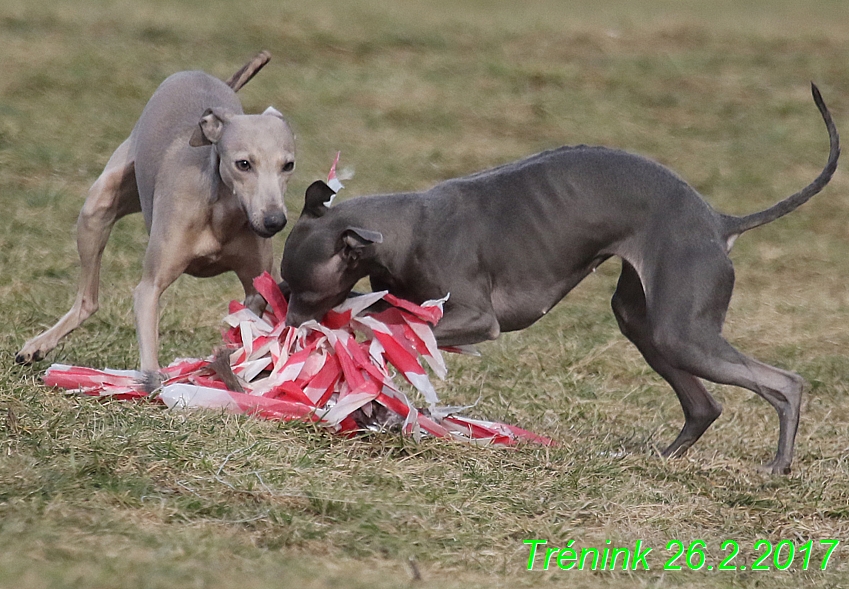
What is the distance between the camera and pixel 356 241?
4707mm

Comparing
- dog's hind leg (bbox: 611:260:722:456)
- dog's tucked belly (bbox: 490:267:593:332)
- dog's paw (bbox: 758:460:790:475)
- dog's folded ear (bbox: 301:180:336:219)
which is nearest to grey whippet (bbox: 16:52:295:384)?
dog's folded ear (bbox: 301:180:336:219)

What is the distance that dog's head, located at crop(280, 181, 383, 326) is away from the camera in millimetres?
4781

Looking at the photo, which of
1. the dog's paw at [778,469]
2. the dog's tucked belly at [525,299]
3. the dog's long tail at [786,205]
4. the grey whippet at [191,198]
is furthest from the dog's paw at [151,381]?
the dog's paw at [778,469]

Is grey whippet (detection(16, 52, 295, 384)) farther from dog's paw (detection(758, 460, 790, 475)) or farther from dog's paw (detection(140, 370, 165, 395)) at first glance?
dog's paw (detection(758, 460, 790, 475))

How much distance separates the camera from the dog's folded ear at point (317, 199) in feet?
15.8

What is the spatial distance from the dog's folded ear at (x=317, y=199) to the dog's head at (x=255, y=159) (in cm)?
9

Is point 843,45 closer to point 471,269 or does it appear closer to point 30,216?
point 30,216

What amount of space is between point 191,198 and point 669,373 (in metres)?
2.12

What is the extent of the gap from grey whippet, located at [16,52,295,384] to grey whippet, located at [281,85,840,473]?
0.26 meters

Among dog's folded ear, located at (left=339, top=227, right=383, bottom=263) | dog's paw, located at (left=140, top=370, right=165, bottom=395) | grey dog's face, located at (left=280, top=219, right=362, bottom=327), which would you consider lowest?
dog's paw, located at (left=140, top=370, right=165, bottom=395)

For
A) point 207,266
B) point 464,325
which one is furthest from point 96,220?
point 464,325

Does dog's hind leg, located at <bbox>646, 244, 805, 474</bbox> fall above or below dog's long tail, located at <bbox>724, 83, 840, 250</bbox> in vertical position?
below

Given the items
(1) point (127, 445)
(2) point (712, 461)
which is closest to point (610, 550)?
(2) point (712, 461)

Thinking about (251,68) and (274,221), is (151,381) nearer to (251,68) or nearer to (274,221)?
(274,221)
